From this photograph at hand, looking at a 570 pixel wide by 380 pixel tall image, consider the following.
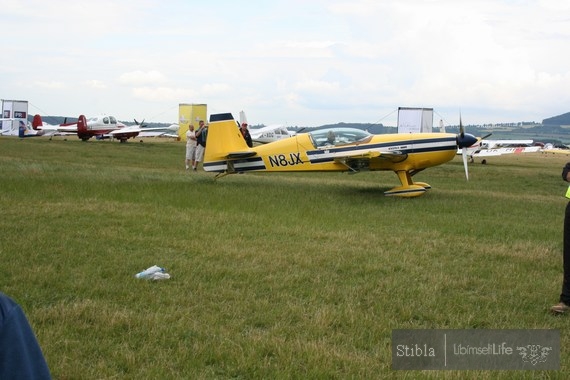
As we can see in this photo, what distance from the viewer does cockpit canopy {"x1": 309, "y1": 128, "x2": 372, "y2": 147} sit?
605 inches

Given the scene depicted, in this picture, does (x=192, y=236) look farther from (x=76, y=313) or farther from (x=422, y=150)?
(x=422, y=150)

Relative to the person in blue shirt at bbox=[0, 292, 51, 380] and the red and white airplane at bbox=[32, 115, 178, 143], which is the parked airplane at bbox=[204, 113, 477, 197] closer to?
the person in blue shirt at bbox=[0, 292, 51, 380]

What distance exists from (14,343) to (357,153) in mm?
13845

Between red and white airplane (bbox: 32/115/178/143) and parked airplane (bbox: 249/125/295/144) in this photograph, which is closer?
red and white airplane (bbox: 32/115/178/143)

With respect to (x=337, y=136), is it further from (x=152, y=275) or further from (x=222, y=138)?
(x=152, y=275)

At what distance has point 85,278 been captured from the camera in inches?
242

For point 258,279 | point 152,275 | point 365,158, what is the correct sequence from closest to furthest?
point 152,275, point 258,279, point 365,158

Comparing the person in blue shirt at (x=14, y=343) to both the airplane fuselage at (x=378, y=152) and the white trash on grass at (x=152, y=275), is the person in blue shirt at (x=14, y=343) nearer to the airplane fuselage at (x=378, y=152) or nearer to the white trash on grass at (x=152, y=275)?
the white trash on grass at (x=152, y=275)

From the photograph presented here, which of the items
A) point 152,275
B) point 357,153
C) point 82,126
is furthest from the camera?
point 82,126

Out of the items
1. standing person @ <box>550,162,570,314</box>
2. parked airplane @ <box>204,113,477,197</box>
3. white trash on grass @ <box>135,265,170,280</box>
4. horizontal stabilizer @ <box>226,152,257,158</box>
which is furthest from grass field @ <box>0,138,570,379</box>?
horizontal stabilizer @ <box>226,152,257,158</box>

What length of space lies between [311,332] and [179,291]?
5.29 ft

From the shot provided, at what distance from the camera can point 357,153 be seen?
49.3ft

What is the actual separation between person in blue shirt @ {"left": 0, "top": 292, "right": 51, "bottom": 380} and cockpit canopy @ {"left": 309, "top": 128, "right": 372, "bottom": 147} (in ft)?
46.2

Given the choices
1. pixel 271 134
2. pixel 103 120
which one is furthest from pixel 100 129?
pixel 271 134
